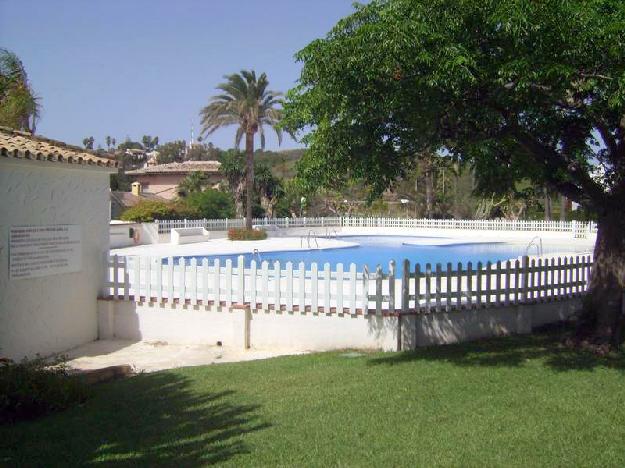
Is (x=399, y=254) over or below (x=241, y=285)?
below

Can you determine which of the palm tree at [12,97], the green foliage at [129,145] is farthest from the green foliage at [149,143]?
the palm tree at [12,97]

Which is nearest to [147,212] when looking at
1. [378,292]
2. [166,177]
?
[378,292]

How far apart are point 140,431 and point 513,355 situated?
18.0 ft

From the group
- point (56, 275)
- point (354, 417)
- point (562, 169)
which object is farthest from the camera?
point (56, 275)

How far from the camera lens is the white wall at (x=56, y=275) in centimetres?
1034

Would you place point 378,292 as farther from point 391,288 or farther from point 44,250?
point 44,250

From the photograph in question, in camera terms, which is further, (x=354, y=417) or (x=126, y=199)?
(x=126, y=199)

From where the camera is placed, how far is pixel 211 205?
4312 cm

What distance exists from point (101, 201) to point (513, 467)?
31.3ft

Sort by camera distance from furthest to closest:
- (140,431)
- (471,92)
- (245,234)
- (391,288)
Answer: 1. (245,234)
2. (391,288)
3. (471,92)
4. (140,431)

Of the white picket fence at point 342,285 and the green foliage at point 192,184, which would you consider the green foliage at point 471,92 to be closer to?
the white picket fence at point 342,285

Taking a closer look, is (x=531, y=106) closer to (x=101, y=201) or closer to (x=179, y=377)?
(x=179, y=377)

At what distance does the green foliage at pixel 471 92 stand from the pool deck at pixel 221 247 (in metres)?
18.8

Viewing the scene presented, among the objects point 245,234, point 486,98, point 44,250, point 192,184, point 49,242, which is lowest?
point 245,234
